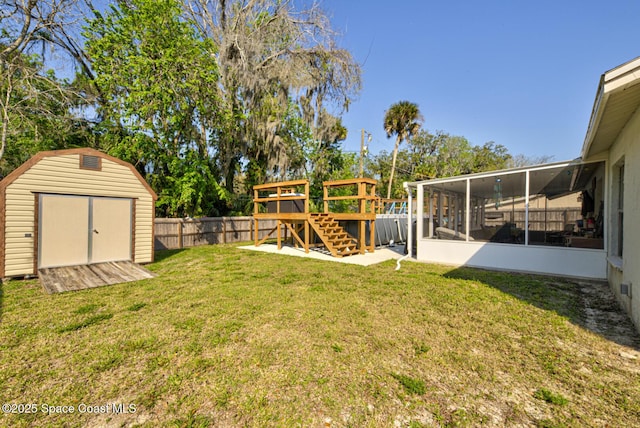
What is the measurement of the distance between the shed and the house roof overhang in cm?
933

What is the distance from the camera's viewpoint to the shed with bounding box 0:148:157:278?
609 cm

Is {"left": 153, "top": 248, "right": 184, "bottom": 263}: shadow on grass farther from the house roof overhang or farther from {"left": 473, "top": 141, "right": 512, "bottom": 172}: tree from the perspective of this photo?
{"left": 473, "top": 141, "right": 512, "bottom": 172}: tree

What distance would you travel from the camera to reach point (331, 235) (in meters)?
10.0

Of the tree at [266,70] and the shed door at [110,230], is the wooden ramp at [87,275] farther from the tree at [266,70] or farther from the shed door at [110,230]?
the tree at [266,70]

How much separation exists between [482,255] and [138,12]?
14.0 m

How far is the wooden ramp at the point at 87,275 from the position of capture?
554 centimetres

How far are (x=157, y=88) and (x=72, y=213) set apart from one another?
5576 mm

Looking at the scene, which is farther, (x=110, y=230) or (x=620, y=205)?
(x=110, y=230)

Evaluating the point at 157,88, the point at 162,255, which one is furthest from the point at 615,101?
the point at 157,88

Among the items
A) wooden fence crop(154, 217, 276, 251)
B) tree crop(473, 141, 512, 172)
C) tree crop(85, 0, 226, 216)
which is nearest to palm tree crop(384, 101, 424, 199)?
wooden fence crop(154, 217, 276, 251)

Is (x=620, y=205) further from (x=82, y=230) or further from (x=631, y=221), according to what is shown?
(x=82, y=230)

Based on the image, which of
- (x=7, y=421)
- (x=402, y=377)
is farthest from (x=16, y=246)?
(x=402, y=377)

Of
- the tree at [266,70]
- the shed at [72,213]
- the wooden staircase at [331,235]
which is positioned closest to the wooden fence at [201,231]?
the tree at [266,70]

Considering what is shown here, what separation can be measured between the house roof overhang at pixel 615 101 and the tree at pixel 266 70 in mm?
11747
